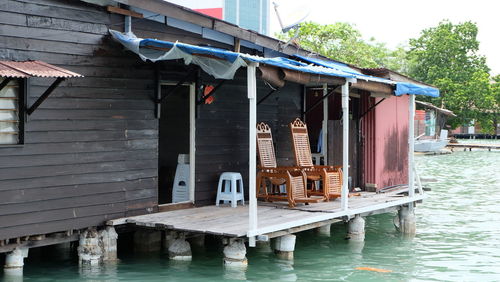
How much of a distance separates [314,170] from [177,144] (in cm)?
245

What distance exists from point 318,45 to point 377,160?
87.1 ft

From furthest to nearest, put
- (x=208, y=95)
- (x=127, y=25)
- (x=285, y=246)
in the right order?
(x=208, y=95)
(x=285, y=246)
(x=127, y=25)

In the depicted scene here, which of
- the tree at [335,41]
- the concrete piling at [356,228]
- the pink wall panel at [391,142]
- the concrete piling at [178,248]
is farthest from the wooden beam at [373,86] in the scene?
the tree at [335,41]

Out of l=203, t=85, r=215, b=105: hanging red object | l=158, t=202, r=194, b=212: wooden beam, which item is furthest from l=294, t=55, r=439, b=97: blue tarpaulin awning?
l=158, t=202, r=194, b=212: wooden beam

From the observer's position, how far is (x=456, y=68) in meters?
58.4

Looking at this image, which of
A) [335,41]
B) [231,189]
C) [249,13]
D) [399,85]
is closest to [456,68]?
[335,41]

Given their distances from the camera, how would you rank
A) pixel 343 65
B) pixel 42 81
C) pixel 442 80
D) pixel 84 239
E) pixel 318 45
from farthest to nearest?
pixel 442 80 → pixel 318 45 → pixel 343 65 → pixel 84 239 → pixel 42 81

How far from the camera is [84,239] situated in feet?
29.7

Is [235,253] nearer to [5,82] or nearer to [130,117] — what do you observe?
[130,117]

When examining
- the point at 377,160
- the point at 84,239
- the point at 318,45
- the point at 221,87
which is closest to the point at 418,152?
the point at 318,45

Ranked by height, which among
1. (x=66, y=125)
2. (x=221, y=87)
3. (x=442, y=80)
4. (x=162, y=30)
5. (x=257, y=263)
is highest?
(x=442, y=80)

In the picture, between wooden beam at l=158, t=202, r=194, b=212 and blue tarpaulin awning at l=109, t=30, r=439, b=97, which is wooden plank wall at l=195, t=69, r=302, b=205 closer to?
wooden beam at l=158, t=202, r=194, b=212

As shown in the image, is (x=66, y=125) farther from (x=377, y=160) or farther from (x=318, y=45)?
(x=318, y=45)

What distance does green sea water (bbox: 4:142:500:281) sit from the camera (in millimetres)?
9000
